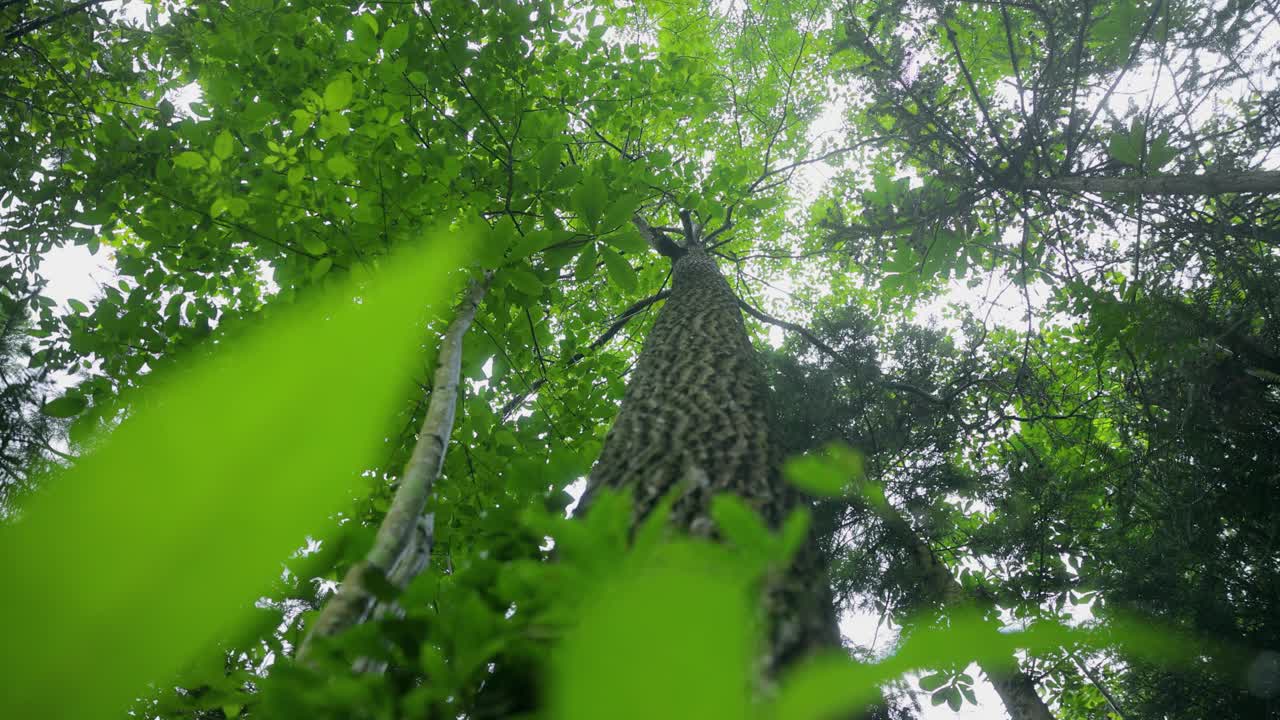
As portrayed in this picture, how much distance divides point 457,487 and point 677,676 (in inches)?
88.4

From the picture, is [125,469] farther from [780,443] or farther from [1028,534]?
[1028,534]

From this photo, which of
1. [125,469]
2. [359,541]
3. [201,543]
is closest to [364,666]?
[359,541]

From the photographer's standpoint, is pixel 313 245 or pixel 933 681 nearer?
pixel 313 245

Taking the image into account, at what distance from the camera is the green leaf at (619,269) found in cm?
196

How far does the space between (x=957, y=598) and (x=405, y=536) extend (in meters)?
4.35

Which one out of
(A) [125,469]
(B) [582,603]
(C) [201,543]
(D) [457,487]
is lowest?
(B) [582,603]

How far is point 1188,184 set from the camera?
9.92ft

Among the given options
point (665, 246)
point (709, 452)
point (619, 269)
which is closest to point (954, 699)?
point (709, 452)

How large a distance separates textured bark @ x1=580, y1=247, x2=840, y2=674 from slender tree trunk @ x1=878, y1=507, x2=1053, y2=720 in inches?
115

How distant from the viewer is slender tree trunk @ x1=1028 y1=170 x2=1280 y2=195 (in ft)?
9.24

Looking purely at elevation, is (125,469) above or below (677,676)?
above

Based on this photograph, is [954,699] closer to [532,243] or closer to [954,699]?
[954,699]

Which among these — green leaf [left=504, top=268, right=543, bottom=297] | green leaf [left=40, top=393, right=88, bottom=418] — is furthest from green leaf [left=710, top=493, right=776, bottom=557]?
green leaf [left=40, top=393, right=88, bottom=418]

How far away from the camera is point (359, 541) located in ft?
2.97
